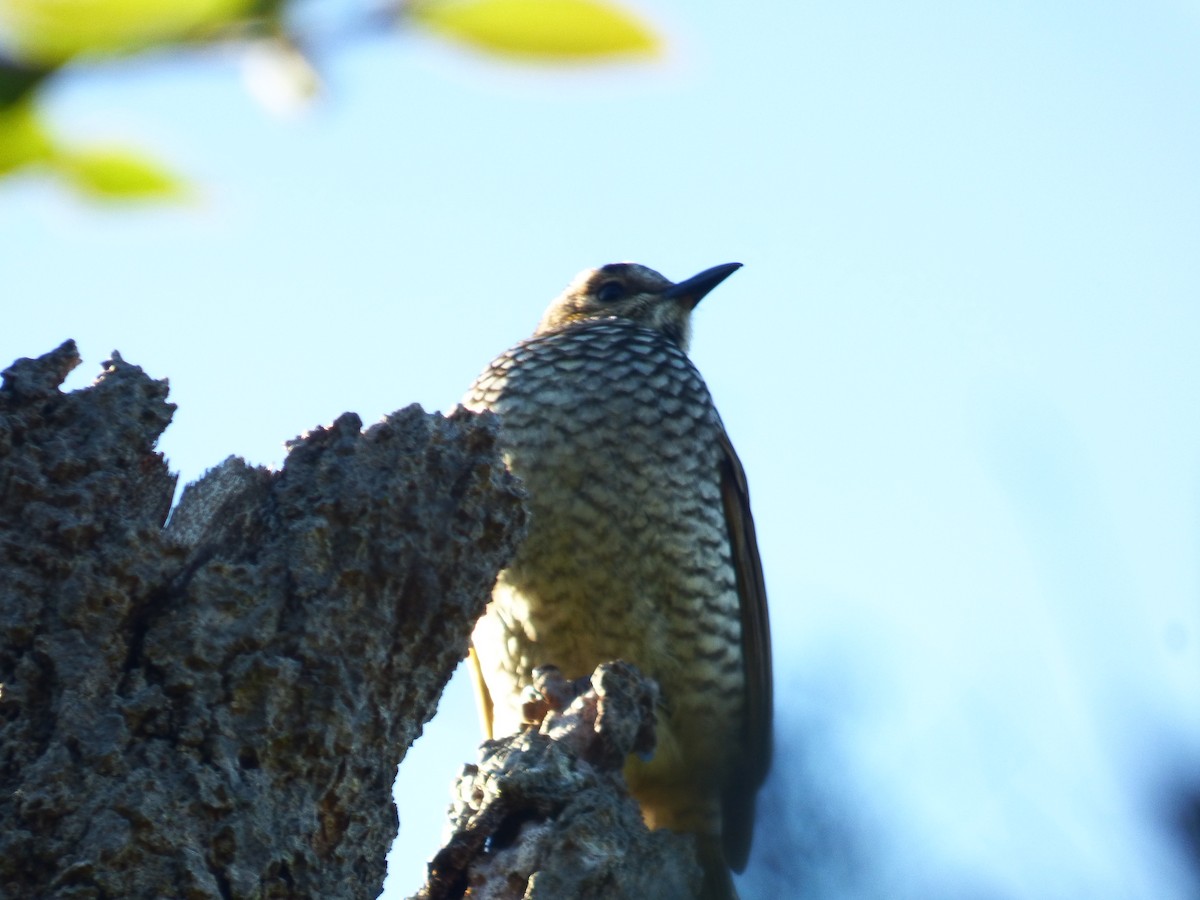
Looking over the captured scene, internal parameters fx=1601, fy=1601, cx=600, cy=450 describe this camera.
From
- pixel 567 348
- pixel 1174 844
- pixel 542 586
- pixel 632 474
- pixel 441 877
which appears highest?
pixel 567 348

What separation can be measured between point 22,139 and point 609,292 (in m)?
5.80

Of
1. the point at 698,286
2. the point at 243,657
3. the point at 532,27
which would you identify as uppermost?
the point at 698,286

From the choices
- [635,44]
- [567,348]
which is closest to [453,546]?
[635,44]

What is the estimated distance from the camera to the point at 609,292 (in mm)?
6641

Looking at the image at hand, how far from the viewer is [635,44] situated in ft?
2.84

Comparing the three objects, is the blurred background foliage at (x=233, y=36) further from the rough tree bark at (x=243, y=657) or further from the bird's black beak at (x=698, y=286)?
the bird's black beak at (x=698, y=286)

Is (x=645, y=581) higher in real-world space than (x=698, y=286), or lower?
lower

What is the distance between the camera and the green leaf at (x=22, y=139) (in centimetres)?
84

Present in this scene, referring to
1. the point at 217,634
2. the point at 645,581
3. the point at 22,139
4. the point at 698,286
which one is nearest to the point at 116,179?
the point at 22,139

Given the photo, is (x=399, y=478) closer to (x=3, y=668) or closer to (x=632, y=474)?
(x=3, y=668)

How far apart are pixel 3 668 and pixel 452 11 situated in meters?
1.73

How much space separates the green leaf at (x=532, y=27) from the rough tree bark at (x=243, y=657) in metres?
1.59

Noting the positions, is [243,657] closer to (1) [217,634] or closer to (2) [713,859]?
(1) [217,634]

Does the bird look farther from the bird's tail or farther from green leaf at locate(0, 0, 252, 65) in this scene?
green leaf at locate(0, 0, 252, 65)
